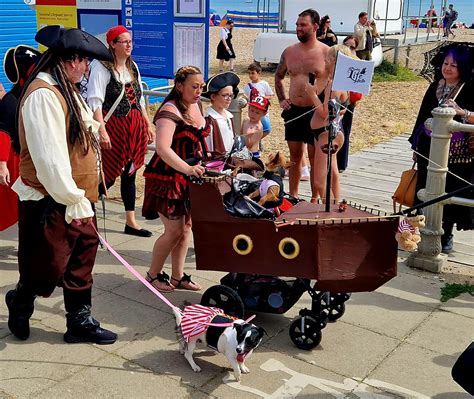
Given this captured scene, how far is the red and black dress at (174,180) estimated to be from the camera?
14.2 feet

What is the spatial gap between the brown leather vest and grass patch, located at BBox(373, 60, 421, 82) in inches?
647

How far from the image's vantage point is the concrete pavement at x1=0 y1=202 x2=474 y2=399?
3406mm

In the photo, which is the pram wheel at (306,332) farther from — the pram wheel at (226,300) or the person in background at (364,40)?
the person in background at (364,40)

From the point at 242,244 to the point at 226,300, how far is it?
487mm

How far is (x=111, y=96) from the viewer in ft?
17.5

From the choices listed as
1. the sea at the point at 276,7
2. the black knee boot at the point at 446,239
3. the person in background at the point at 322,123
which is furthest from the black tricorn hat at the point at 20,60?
the sea at the point at 276,7

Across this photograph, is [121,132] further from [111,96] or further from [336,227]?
[336,227]

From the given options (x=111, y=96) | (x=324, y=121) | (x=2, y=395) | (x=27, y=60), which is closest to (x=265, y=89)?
(x=324, y=121)

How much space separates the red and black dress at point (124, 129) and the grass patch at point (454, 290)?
2.83 m

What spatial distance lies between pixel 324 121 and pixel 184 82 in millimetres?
1914

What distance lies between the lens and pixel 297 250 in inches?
138

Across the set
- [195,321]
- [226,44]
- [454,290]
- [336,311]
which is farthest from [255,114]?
[226,44]

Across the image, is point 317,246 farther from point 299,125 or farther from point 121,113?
point 299,125

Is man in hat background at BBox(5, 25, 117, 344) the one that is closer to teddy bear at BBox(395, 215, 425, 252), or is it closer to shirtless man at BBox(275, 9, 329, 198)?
teddy bear at BBox(395, 215, 425, 252)
